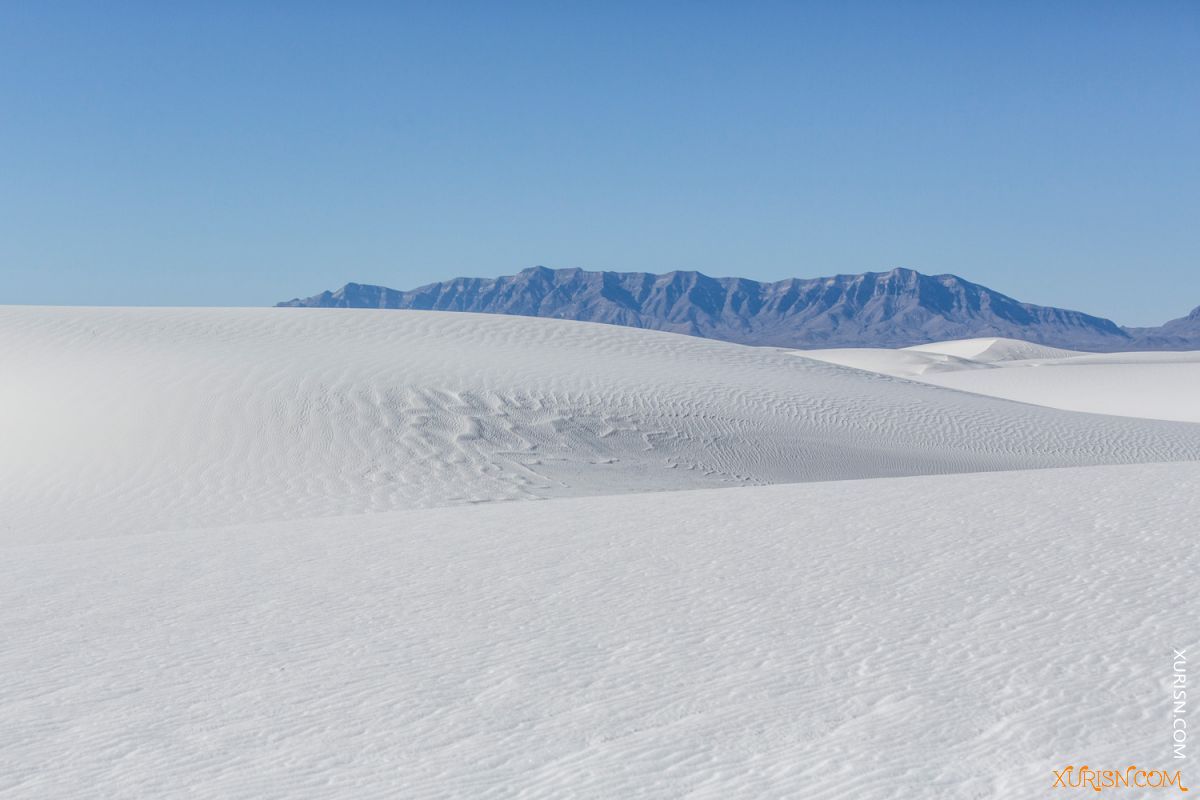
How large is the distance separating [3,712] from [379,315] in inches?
911

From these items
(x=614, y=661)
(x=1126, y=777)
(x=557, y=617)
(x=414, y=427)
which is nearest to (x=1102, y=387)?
(x=414, y=427)

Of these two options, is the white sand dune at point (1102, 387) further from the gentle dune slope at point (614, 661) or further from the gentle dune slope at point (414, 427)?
the gentle dune slope at point (614, 661)

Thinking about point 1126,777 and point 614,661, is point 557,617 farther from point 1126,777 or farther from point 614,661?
point 1126,777

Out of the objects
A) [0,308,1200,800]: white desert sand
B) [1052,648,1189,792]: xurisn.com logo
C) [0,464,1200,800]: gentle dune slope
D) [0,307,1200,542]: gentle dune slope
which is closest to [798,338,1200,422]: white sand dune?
[0,307,1200,542]: gentle dune slope

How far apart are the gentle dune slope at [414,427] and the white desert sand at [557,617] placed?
0.36ft

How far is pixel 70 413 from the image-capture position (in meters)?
16.9

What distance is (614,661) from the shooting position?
516 centimetres

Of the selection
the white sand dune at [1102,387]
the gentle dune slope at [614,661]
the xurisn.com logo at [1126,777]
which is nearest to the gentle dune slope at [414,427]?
the gentle dune slope at [614,661]

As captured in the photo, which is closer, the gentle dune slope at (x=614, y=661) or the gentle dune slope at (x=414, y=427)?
the gentle dune slope at (x=614, y=661)

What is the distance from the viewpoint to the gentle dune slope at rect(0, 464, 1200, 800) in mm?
3855

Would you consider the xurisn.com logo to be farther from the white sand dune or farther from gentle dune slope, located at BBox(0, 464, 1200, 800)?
the white sand dune

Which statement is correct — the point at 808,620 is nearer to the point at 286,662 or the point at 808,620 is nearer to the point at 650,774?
the point at 650,774

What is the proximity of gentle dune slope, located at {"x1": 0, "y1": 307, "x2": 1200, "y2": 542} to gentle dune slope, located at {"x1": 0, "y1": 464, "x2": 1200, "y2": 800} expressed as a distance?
512 cm

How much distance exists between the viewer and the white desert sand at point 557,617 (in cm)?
394
